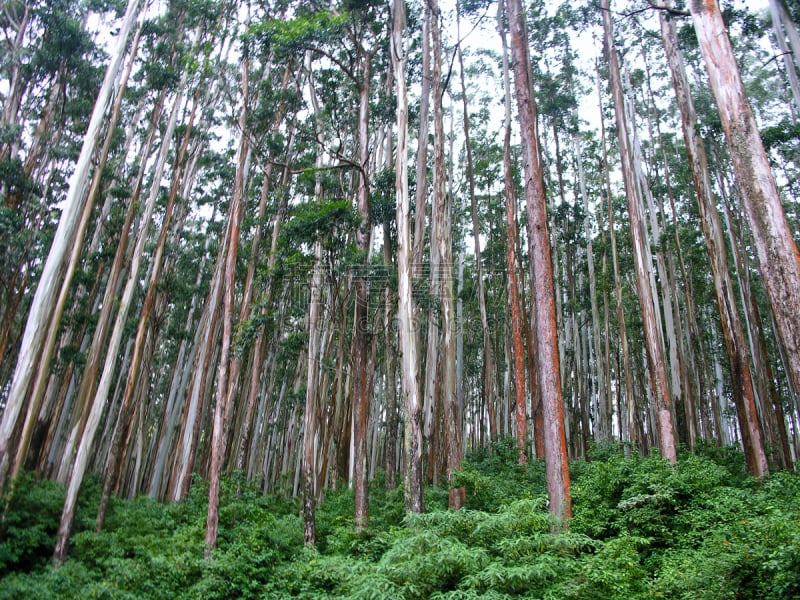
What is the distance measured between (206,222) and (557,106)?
12.5 metres

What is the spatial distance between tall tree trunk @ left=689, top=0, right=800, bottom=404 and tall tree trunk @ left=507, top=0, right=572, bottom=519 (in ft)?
7.17

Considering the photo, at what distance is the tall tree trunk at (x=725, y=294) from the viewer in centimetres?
857

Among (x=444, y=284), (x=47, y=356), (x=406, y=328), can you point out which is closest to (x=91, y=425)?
(x=47, y=356)

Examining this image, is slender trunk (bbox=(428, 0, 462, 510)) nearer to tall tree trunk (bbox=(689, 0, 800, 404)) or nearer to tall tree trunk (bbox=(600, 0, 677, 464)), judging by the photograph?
tall tree trunk (bbox=(600, 0, 677, 464))

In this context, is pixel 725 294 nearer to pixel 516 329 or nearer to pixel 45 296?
pixel 516 329

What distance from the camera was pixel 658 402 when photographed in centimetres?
962

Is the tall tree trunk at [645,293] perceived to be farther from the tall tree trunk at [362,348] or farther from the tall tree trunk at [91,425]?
the tall tree trunk at [91,425]

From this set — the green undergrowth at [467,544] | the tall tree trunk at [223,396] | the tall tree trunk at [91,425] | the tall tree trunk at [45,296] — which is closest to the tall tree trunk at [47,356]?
the tall tree trunk at [45,296]

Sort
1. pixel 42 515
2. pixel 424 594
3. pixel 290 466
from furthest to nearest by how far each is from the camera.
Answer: pixel 290 466, pixel 42 515, pixel 424 594

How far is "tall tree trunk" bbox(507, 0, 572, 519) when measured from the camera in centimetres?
598

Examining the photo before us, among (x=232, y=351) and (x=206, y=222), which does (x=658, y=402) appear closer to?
(x=232, y=351)

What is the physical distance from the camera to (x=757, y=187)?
5098 millimetres

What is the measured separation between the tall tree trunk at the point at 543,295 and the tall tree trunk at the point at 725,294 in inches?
157

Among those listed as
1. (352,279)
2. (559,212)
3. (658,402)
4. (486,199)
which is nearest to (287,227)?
(352,279)
